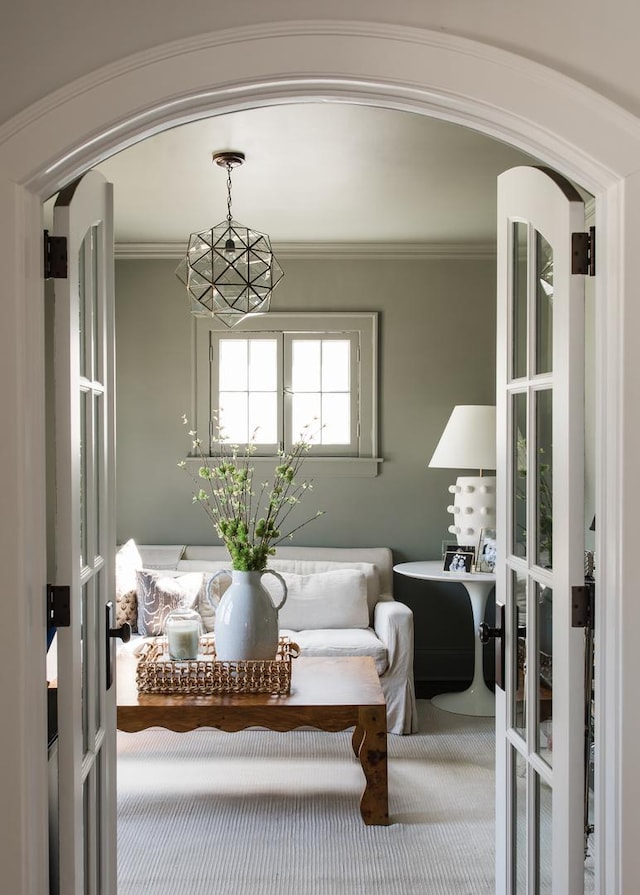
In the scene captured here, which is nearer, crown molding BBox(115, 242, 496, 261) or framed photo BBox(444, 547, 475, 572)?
framed photo BBox(444, 547, 475, 572)

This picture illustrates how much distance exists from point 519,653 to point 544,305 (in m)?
0.85

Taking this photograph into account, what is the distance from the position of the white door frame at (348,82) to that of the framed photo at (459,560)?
3.17 m

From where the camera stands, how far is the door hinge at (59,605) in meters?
1.80

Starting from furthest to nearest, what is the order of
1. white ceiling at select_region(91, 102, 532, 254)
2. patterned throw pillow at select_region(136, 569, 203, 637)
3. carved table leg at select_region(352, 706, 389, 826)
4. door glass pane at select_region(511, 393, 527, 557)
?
patterned throw pillow at select_region(136, 569, 203, 637), white ceiling at select_region(91, 102, 532, 254), carved table leg at select_region(352, 706, 389, 826), door glass pane at select_region(511, 393, 527, 557)

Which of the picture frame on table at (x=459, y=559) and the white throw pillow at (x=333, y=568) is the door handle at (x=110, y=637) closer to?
the white throw pillow at (x=333, y=568)

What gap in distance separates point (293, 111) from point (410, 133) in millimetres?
537

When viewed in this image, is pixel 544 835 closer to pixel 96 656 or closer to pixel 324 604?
pixel 96 656

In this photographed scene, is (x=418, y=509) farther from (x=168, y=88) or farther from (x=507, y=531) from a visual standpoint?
(x=168, y=88)

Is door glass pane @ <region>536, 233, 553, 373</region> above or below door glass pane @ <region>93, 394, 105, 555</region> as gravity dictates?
above

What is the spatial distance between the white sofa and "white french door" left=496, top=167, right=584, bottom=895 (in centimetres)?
219

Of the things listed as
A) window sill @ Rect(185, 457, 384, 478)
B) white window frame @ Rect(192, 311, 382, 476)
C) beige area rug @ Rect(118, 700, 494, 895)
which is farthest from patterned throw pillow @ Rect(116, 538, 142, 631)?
white window frame @ Rect(192, 311, 382, 476)

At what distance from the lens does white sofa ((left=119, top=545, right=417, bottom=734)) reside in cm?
444

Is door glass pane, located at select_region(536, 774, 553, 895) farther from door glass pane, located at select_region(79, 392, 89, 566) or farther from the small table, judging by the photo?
the small table

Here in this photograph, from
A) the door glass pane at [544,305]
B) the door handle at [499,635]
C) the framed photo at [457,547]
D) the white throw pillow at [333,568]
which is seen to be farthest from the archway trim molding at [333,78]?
the white throw pillow at [333,568]
